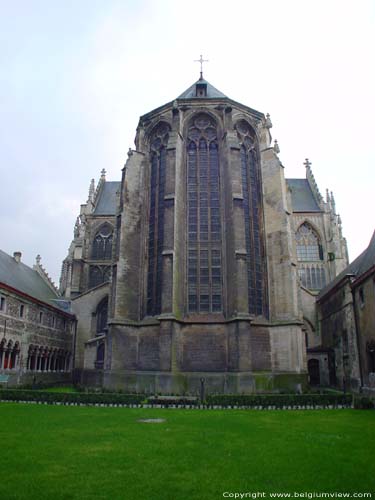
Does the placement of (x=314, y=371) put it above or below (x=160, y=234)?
below

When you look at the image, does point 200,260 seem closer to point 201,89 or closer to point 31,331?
point 201,89

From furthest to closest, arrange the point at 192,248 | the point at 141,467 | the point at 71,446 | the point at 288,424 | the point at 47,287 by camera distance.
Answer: the point at 47,287
the point at 192,248
the point at 288,424
the point at 71,446
the point at 141,467

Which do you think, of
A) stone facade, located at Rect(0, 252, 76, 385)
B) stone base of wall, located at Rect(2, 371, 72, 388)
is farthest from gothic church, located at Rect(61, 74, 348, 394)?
stone facade, located at Rect(0, 252, 76, 385)

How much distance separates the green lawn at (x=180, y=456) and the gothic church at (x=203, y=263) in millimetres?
8491

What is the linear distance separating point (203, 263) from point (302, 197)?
27.7 metres

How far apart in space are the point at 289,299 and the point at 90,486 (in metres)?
19.0

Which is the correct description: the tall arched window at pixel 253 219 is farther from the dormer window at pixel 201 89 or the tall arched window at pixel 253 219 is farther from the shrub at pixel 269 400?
the shrub at pixel 269 400

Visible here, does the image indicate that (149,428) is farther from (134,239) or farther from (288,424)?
(134,239)

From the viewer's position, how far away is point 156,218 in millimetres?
25453

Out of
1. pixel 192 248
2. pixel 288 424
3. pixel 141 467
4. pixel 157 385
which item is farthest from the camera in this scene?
pixel 192 248

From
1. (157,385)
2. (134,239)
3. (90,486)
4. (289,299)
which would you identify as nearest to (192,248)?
(134,239)

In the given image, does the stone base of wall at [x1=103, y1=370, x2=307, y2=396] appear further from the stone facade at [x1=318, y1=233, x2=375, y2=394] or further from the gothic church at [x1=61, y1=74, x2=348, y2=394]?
the stone facade at [x1=318, y1=233, x2=375, y2=394]

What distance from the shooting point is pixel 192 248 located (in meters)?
24.1

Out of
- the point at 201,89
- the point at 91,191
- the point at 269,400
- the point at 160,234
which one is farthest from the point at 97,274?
the point at 269,400
